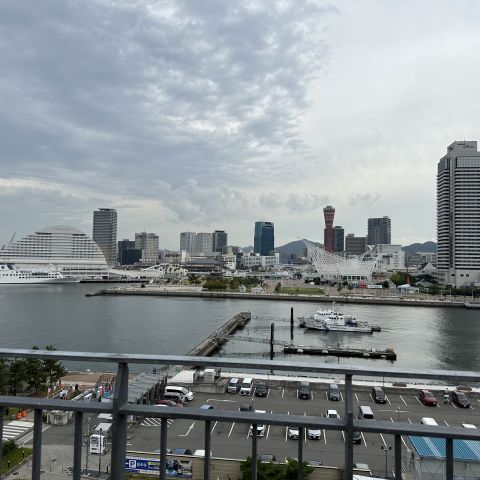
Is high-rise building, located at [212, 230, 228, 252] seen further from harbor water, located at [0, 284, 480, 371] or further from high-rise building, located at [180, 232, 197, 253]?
harbor water, located at [0, 284, 480, 371]

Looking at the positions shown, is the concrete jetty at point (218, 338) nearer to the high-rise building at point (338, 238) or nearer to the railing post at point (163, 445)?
the railing post at point (163, 445)

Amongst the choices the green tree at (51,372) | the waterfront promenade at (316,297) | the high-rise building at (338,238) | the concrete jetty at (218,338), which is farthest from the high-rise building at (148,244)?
the green tree at (51,372)

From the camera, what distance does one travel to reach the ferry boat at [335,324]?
12.6 metres

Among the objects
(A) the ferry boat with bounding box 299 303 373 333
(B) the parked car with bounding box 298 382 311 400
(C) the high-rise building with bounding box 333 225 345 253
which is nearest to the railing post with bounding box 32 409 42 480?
(B) the parked car with bounding box 298 382 311 400

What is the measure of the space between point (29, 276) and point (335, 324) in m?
19.9

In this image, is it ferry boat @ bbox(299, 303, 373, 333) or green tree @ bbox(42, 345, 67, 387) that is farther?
ferry boat @ bbox(299, 303, 373, 333)

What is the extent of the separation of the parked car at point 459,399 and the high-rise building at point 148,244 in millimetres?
57343

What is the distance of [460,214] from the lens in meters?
28.2

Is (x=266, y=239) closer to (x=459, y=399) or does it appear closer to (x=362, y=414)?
(x=459, y=399)

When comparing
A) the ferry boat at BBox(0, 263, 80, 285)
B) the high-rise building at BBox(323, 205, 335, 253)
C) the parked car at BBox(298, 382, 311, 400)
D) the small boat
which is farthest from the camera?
the high-rise building at BBox(323, 205, 335, 253)

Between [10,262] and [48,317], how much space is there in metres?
17.0

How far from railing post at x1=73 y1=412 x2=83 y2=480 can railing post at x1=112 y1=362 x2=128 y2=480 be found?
0.06 m

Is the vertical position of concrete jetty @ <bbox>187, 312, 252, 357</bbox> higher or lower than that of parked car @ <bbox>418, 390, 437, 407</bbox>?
lower

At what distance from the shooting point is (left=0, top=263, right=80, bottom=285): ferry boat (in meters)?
25.4
